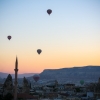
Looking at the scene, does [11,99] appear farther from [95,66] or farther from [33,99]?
[95,66]

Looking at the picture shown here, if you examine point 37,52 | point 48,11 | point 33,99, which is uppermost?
point 48,11

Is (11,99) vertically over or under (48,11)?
under

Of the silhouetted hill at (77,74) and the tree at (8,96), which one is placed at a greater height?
the silhouetted hill at (77,74)

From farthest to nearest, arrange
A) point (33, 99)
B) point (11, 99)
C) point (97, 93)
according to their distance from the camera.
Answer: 1. point (97, 93)
2. point (33, 99)
3. point (11, 99)

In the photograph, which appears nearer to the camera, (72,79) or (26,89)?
(26,89)

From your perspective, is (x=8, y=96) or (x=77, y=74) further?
(x=77, y=74)

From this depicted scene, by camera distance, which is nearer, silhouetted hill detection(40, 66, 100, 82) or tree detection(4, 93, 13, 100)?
tree detection(4, 93, 13, 100)

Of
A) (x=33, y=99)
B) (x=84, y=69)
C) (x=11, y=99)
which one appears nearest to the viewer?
(x=11, y=99)

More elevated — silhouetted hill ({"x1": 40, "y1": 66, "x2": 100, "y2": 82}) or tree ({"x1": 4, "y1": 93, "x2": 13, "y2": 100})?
silhouetted hill ({"x1": 40, "y1": 66, "x2": 100, "y2": 82})

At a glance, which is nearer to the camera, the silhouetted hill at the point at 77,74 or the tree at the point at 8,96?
the tree at the point at 8,96

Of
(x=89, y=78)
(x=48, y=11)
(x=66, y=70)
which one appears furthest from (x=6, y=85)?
(x=66, y=70)

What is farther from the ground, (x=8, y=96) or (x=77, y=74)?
(x=77, y=74)
